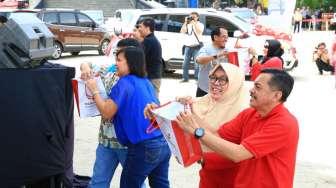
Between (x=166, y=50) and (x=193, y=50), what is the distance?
112cm

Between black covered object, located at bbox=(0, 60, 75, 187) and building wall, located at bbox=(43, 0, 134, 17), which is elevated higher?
building wall, located at bbox=(43, 0, 134, 17)

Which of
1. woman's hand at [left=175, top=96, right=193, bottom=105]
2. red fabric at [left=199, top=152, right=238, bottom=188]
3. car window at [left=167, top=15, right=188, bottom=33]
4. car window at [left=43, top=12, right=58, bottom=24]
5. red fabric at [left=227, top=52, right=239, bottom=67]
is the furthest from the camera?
car window at [left=43, top=12, right=58, bottom=24]

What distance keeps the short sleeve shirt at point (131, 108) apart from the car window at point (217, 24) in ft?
36.8

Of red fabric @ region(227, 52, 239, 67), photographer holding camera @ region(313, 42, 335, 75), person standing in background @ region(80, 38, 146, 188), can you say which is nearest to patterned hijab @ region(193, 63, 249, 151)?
person standing in background @ region(80, 38, 146, 188)

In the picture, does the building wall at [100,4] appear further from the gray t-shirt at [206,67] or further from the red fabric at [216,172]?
the red fabric at [216,172]

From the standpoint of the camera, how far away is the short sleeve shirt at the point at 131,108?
4168 millimetres

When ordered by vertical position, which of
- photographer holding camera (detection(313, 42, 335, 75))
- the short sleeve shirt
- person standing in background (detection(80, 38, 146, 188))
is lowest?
photographer holding camera (detection(313, 42, 335, 75))

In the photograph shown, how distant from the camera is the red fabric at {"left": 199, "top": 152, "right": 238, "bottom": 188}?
11.6 feet

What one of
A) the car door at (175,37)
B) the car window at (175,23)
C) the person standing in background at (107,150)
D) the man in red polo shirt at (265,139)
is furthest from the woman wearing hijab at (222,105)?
the car window at (175,23)

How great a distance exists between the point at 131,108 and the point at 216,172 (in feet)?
2.78

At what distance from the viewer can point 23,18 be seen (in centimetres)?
459

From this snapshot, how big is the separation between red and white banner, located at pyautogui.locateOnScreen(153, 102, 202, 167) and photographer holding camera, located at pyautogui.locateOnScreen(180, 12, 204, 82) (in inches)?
445

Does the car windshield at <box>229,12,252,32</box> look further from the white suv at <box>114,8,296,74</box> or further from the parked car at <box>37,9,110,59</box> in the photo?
the parked car at <box>37,9,110,59</box>

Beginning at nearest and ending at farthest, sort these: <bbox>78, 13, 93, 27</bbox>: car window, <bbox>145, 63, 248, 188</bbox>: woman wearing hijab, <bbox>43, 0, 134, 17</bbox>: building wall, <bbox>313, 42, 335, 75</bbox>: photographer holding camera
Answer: <bbox>145, 63, 248, 188</bbox>: woman wearing hijab
<bbox>313, 42, 335, 75</bbox>: photographer holding camera
<bbox>78, 13, 93, 27</bbox>: car window
<bbox>43, 0, 134, 17</bbox>: building wall
